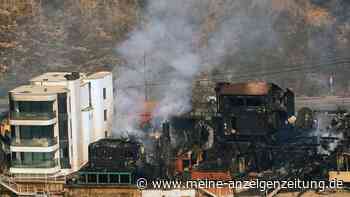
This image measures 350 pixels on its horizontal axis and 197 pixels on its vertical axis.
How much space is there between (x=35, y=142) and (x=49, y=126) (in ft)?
4.63

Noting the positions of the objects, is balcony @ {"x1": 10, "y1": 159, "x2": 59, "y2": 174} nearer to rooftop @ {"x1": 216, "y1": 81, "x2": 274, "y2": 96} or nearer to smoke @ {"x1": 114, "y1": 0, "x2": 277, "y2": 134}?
smoke @ {"x1": 114, "y1": 0, "x2": 277, "y2": 134}

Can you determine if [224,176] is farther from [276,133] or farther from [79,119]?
[79,119]

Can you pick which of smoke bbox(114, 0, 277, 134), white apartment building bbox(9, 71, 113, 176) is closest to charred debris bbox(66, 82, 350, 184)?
white apartment building bbox(9, 71, 113, 176)

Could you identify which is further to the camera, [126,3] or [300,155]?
[126,3]

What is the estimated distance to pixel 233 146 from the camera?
65500mm

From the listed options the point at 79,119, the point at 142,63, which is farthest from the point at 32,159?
the point at 142,63

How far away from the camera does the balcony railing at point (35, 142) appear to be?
63875mm

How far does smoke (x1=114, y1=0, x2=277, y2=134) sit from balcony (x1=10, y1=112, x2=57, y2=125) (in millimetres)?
8631

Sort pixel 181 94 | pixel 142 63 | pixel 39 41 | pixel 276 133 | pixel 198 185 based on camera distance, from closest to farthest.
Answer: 1. pixel 198 185
2. pixel 276 133
3. pixel 181 94
4. pixel 142 63
5. pixel 39 41

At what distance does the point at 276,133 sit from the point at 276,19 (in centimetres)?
4512

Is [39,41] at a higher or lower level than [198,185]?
higher

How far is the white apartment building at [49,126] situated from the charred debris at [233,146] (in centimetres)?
173

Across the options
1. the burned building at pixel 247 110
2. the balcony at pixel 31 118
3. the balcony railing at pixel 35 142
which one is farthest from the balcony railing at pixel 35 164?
the burned building at pixel 247 110

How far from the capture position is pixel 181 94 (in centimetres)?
7475
